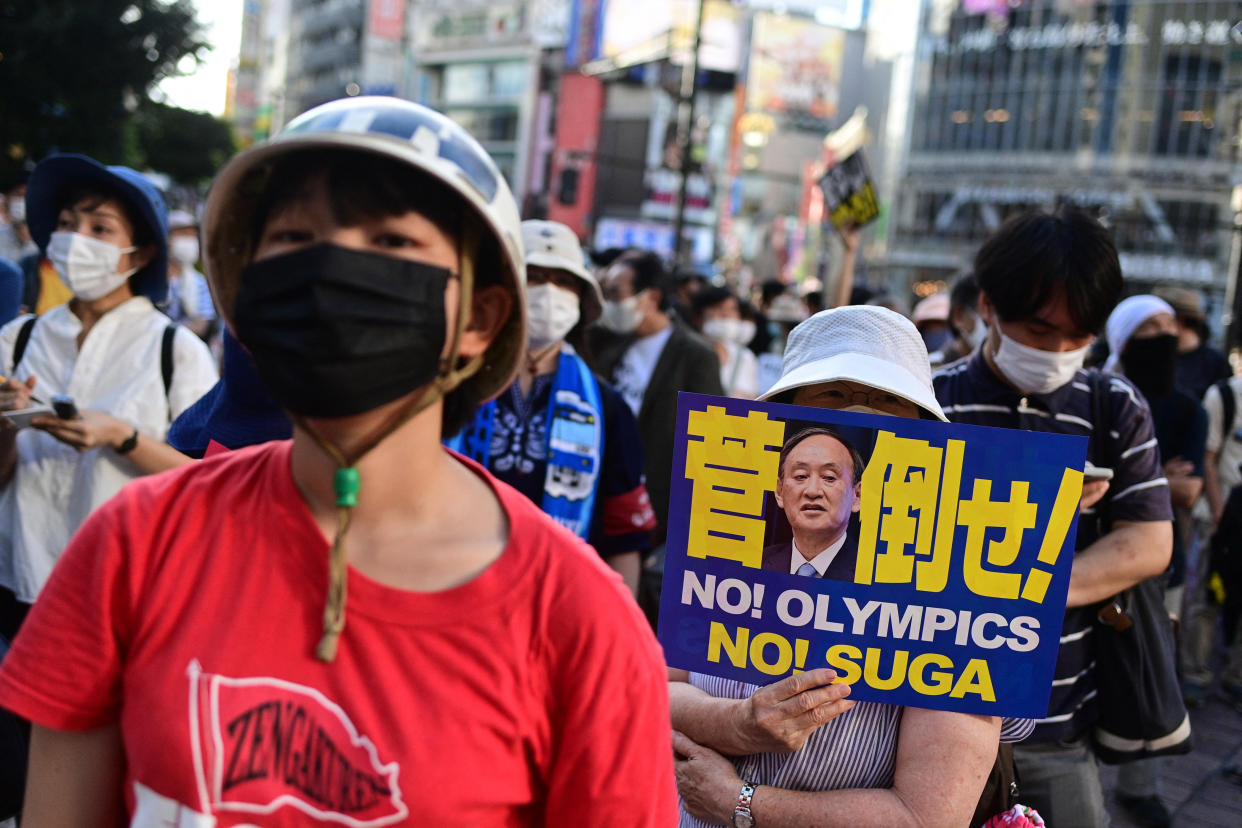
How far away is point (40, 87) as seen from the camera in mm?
23531

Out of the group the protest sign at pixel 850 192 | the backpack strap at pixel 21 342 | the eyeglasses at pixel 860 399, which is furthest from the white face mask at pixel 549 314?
the protest sign at pixel 850 192

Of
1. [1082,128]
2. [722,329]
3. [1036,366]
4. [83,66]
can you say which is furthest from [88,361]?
[1082,128]

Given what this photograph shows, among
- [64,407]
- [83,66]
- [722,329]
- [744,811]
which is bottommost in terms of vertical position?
[744,811]

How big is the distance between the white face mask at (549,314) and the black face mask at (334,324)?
2606mm

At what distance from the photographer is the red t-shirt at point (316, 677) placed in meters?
1.33

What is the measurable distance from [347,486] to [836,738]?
3.82 ft

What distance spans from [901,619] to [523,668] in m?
0.87

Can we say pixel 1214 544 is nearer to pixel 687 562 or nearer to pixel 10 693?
pixel 687 562

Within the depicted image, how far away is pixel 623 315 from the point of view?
6336 millimetres

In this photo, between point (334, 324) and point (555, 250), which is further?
point (555, 250)

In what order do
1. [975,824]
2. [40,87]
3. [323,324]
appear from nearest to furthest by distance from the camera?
[323,324] → [975,824] → [40,87]

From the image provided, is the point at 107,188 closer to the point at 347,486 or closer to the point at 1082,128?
the point at 347,486

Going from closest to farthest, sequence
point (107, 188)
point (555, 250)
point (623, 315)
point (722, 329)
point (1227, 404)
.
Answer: point (107, 188) → point (555, 250) → point (623, 315) → point (1227, 404) → point (722, 329)

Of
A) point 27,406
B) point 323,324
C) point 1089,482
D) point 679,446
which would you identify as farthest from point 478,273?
point 27,406
